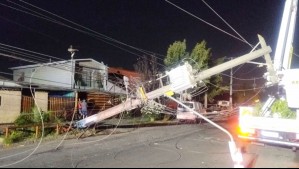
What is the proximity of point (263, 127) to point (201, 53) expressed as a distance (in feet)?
96.8

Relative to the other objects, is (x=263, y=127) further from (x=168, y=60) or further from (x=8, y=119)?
(x=168, y=60)

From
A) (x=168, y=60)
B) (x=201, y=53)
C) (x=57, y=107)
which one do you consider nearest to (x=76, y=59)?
(x=57, y=107)

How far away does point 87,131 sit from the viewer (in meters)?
19.8

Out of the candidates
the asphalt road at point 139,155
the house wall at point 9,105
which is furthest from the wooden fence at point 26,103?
the asphalt road at point 139,155

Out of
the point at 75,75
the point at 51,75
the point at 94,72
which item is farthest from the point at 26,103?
the point at 51,75

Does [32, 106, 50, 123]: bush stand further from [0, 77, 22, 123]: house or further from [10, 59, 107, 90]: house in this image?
[10, 59, 107, 90]: house

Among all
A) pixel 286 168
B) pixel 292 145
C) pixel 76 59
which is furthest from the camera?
pixel 76 59

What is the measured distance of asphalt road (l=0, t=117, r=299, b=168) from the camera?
10.4 m

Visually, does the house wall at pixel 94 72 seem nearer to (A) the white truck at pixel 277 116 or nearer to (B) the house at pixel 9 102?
(B) the house at pixel 9 102

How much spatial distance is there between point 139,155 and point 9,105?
18.2m

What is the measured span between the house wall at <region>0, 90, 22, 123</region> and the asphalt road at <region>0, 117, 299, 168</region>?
465 inches

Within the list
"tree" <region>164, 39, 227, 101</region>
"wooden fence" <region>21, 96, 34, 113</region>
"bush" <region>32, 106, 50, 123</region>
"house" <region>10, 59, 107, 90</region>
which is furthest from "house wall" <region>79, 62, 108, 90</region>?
"bush" <region>32, 106, 50, 123</region>

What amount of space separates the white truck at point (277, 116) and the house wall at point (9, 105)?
19559 mm

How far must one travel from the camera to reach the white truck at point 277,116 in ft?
36.6
